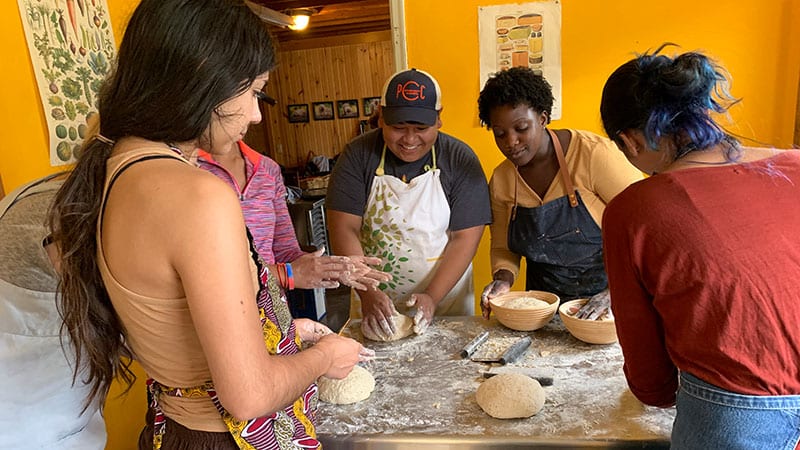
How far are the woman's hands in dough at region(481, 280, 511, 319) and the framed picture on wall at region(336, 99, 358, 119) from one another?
5.17 m

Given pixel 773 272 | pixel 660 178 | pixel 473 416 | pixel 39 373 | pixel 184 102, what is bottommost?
pixel 473 416

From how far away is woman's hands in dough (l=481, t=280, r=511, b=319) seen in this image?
1719mm

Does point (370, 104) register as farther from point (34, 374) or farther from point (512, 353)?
point (34, 374)

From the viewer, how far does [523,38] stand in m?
2.57

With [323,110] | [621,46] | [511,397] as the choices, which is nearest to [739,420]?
[511,397]

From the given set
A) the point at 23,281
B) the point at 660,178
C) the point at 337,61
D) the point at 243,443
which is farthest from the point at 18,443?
the point at 337,61

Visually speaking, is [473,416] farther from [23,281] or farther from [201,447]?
[23,281]

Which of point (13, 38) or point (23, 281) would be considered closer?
point (23, 281)

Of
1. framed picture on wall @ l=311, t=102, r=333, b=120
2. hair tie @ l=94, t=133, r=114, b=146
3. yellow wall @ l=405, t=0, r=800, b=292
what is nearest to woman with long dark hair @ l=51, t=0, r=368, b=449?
hair tie @ l=94, t=133, r=114, b=146

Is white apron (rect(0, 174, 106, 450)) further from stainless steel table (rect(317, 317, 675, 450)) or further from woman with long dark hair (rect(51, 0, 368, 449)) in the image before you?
stainless steel table (rect(317, 317, 675, 450))

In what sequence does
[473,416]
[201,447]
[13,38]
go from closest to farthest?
[201,447]
[473,416]
[13,38]

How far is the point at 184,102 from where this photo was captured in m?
0.68

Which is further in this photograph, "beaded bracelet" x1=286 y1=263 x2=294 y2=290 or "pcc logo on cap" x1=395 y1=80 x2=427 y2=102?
"pcc logo on cap" x1=395 y1=80 x2=427 y2=102

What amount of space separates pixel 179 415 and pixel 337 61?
20.3 feet
